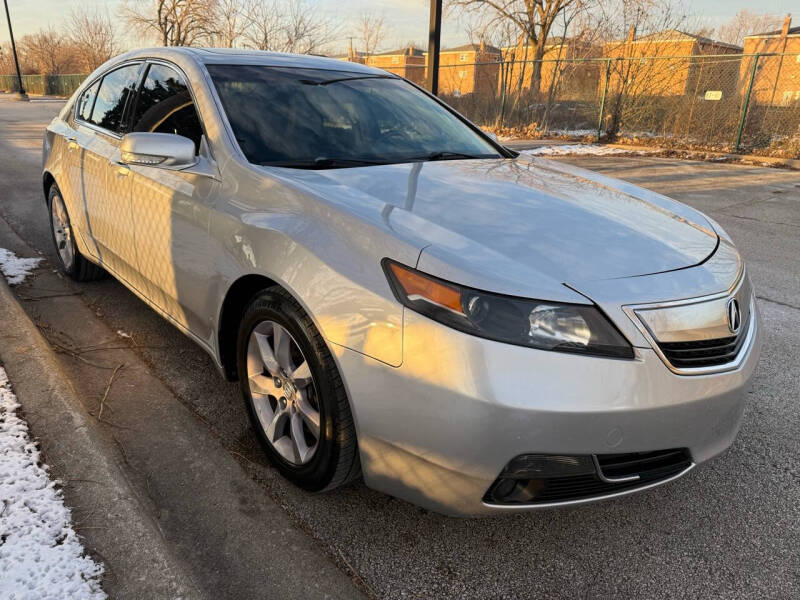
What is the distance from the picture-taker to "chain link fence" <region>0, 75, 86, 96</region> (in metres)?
43.4

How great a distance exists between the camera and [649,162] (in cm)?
1214

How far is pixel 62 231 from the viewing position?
14.3ft

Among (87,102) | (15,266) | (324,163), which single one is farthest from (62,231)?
(324,163)

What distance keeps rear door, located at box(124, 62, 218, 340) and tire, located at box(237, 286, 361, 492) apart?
380mm

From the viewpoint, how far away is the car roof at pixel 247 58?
2969 millimetres

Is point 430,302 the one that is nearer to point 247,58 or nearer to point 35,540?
point 35,540

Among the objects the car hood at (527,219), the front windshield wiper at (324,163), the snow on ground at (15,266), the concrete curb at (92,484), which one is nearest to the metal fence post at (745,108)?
the car hood at (527,219)

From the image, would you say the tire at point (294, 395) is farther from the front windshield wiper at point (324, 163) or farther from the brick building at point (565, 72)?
the brick building at point (565, 72)

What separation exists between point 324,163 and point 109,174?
1513mm

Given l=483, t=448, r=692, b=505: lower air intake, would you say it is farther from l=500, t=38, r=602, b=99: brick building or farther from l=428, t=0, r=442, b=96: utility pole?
l=500, t=38, r=602, b=99: brick building

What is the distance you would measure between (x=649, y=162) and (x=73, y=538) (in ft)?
41.2

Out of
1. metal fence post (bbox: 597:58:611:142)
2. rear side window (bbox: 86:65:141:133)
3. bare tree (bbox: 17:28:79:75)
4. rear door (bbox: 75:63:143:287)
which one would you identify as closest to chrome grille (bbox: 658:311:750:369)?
rear door (bbox: 75:63:143:287)

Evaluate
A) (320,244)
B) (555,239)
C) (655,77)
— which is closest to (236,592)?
(320,244)

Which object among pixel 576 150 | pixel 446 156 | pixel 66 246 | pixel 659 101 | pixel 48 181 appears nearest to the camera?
pixel 446 156
